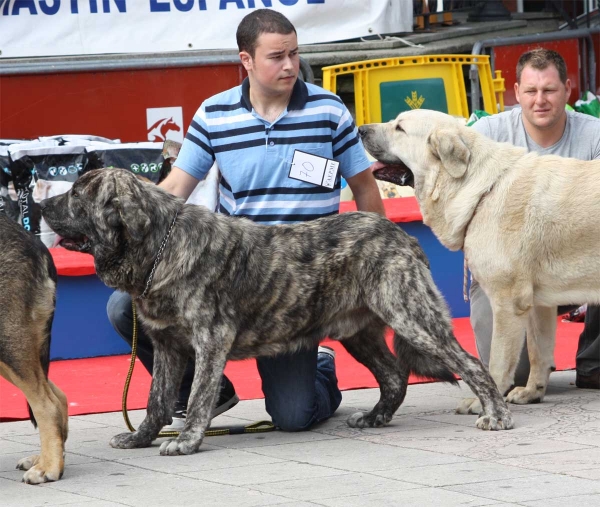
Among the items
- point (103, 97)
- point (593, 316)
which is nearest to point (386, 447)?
point (593, 316)

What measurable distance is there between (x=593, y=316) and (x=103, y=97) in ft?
16.0

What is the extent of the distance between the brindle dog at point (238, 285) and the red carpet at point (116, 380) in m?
1.10

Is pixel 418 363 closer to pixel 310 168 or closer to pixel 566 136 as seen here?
pixel 310 168

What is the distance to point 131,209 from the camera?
479 cm

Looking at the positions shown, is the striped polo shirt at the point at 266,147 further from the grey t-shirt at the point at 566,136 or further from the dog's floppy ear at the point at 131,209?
the grey t-shirt at the point at 566,136

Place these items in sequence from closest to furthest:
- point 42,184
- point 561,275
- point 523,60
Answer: point 561,275, point 523,60, point 42,184

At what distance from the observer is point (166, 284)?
193 inches

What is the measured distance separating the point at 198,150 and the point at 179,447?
1515 mm

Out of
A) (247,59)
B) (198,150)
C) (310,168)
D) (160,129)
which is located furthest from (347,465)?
(160,129)

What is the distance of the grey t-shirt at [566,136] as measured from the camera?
6.14 metres

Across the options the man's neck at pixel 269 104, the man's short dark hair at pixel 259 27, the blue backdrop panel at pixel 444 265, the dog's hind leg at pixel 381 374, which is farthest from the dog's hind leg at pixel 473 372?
the blue backdrop panel at pixel 444 265

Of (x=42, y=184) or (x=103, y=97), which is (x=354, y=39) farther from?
(x=42, y=184)

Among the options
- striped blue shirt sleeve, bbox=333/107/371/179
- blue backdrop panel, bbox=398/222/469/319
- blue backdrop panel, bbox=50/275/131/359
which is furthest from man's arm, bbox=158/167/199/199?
blue backdrop panel, bbox=398/222/469/319

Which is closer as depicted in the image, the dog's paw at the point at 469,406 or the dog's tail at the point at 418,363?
the dog's tail at the point at 418,363
